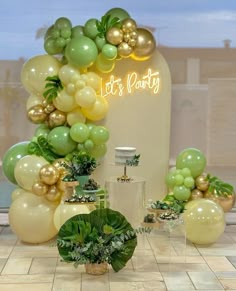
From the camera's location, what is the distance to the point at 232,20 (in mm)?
5852

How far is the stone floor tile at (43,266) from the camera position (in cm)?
390

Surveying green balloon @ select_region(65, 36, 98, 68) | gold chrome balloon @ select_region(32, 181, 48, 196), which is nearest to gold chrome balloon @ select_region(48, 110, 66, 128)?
green balloon @ select_region(65, 36, 98, 68)

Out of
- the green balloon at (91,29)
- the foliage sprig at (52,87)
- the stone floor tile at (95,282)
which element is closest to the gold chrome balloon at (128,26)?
the green balloon at (91,29)

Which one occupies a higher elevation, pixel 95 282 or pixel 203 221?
pixel 203 221

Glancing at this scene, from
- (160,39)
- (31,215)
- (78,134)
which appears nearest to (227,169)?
(160,39)

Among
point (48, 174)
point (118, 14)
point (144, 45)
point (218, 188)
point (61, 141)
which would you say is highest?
point (118, 14)

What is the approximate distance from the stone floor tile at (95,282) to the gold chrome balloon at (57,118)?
1.56 metres

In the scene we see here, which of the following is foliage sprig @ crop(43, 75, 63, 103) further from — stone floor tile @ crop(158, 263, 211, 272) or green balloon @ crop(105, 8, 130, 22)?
stone floor tile @ crop(158, 263, 211, 272)

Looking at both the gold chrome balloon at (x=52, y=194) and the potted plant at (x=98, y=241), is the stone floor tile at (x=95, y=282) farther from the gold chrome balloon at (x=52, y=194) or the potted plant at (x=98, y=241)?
the gold chrome balloon at (x=52, y=194)

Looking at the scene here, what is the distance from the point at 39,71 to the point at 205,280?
241 cm

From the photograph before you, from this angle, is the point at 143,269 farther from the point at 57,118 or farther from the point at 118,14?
the point at 118,14

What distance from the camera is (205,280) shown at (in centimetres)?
372

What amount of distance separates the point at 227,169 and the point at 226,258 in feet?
6.42

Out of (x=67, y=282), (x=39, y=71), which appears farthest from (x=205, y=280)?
(x=39, y=71)
